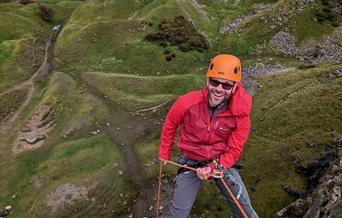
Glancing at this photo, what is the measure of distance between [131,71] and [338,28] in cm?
3818

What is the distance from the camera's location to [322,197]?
17.2 metres

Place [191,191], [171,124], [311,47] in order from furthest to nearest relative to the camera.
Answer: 1. [311,47]
2. [191,191]
3. [171,124]

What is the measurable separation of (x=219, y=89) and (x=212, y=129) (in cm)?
185

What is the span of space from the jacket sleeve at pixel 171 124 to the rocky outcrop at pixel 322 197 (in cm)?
706

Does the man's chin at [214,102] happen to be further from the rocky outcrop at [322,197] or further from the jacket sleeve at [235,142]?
the rocky outcrop at [322,197]

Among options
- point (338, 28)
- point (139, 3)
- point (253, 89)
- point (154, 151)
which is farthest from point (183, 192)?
point (139, 3)

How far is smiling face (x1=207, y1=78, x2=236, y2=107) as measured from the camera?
1432 cm

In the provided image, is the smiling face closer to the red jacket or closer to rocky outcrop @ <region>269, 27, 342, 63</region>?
the red jacket

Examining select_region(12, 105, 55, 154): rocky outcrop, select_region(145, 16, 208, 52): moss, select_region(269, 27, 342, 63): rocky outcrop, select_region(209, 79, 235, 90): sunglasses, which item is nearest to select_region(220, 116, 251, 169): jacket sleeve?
select_region(209, 79, 235, 90): sunglasses

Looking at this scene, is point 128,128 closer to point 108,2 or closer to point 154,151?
point 154,151

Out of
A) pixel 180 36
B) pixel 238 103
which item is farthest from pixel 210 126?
pixel 180 36

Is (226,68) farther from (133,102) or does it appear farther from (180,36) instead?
(180,36)

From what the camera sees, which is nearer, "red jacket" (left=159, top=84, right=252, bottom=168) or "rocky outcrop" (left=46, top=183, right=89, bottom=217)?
"red jacket" (left=159, top=84, right=252, bottom=168)

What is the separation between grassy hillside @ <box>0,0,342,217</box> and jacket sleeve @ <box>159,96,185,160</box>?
12.9m
